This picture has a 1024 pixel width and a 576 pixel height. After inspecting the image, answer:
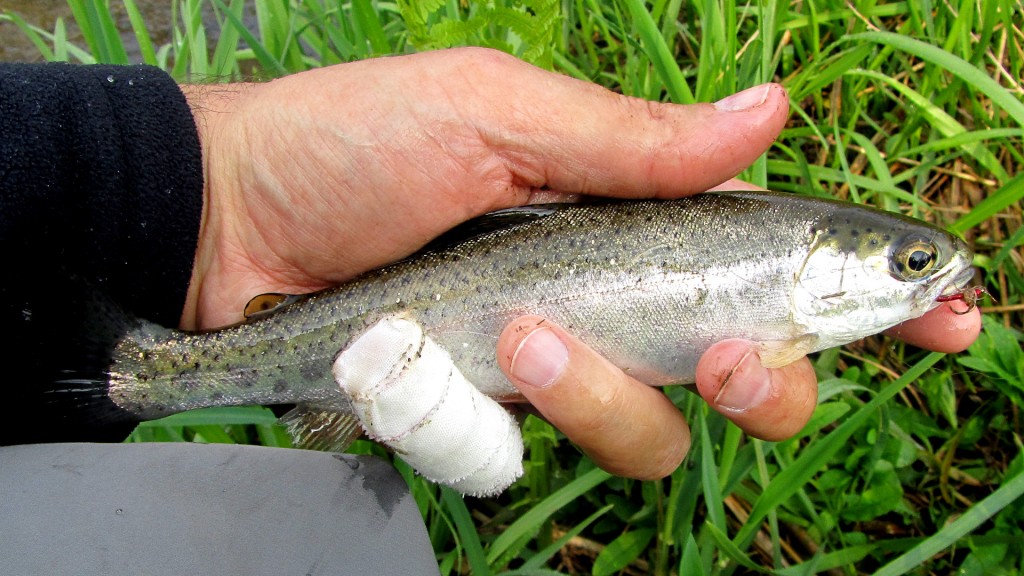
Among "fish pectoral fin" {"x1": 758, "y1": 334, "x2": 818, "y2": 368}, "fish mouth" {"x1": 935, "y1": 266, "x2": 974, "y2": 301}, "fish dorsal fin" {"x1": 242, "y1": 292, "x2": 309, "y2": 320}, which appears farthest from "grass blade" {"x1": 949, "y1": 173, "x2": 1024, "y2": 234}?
"fish dorsal fin" {"x1": 242, "y1": 292, "x2": 309, "y2": 320}

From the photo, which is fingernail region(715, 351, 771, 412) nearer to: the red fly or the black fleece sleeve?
the red fly

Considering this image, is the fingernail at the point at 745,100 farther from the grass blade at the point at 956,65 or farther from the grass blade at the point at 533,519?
the grass blade at the point at 533,519

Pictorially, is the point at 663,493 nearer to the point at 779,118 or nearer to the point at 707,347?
the point at 707,347

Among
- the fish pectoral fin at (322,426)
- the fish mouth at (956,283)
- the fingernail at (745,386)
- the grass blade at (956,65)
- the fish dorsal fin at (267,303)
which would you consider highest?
the grass blade at (956,65)

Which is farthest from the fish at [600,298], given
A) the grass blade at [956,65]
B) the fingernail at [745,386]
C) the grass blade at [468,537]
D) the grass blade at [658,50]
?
the grass blade at [956,65]

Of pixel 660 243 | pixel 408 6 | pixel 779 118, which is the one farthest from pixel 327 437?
pixel 779 118
